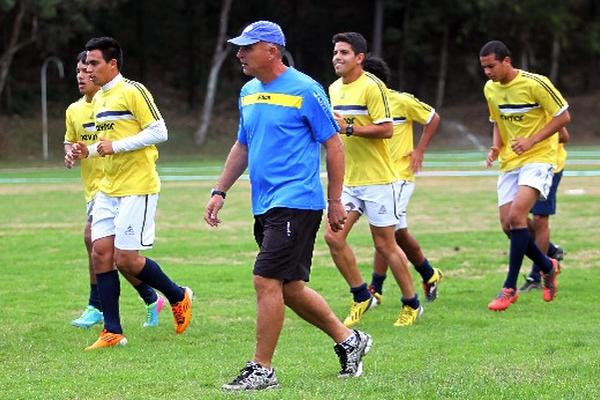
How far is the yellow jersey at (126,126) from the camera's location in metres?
9.45

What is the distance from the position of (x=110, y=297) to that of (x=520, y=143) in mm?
4141

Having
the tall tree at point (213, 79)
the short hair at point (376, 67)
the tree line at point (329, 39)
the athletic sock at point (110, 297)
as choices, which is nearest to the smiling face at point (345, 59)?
the short hair at point (376, 67)

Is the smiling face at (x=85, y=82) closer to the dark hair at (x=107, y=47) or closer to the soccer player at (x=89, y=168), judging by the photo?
the soccer player at (x=89, y=168)

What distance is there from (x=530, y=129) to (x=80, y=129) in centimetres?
432

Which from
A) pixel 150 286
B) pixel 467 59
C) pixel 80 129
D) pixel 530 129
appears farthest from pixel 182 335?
pixel 467 59

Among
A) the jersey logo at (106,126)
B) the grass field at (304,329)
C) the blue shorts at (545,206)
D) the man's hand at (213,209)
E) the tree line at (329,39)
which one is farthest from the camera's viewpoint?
the tree line at (329,39)

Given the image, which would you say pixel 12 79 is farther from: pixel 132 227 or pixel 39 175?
pixel 132 227

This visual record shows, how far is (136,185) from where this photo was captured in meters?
9.48

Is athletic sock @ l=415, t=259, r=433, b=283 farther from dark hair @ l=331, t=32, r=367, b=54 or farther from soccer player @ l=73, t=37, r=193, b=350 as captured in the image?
soccer player @ l=73, t=37, r=193, b=350

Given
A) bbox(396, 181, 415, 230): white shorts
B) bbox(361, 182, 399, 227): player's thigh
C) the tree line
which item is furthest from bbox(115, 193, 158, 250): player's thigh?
the tree line

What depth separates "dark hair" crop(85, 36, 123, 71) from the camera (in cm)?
935

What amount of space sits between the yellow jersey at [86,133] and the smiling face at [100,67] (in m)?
0.89

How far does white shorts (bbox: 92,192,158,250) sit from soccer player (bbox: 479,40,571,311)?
3.54 meters

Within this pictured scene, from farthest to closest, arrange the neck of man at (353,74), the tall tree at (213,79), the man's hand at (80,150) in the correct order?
1. the tall tree at (213,79)
2. the neck of man at (353,74)
3. the man's hand at (80,150)
